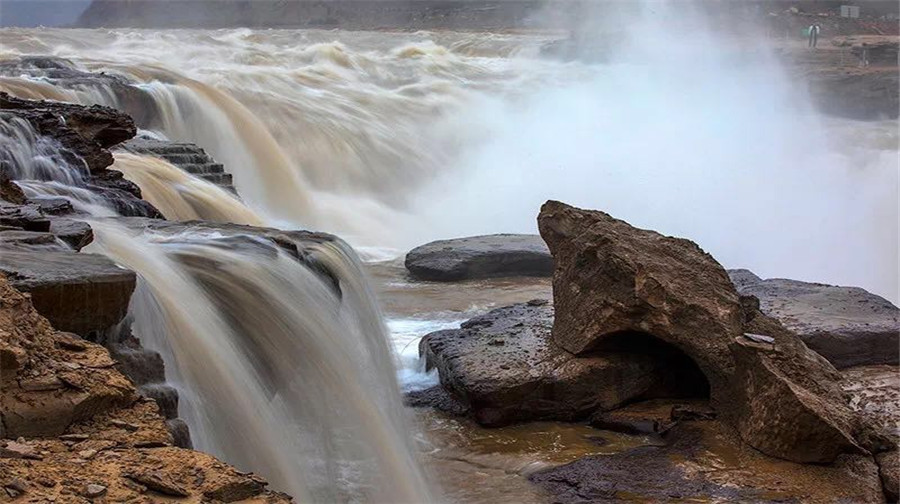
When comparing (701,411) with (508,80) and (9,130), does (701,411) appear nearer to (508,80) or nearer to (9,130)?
(9,130)

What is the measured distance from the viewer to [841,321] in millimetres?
6109

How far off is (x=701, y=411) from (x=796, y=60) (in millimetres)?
18281

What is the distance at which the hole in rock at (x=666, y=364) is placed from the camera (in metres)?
5.42

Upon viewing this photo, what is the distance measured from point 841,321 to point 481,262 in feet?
10.0

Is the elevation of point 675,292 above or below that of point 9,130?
below

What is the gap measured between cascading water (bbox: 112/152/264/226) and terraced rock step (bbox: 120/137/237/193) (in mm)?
336

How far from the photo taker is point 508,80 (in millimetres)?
19328

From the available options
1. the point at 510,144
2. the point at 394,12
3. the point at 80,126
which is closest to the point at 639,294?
the point at 80,126

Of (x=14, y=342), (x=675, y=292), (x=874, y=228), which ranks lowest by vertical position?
(x=874, y=228)

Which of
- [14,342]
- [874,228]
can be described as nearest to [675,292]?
[14,342]

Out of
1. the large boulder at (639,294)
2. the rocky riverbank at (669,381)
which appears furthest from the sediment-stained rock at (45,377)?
the large boulder at (639,294)

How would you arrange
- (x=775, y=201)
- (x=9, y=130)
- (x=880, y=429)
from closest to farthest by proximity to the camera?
(x=880, y=429) → (x=9, y=130) → (x=775, y=201)

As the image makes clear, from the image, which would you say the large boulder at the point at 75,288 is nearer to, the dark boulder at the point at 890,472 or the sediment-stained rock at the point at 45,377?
the sediment-stained rock at the point at 45,377

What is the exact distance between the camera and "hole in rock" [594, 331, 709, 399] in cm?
542
